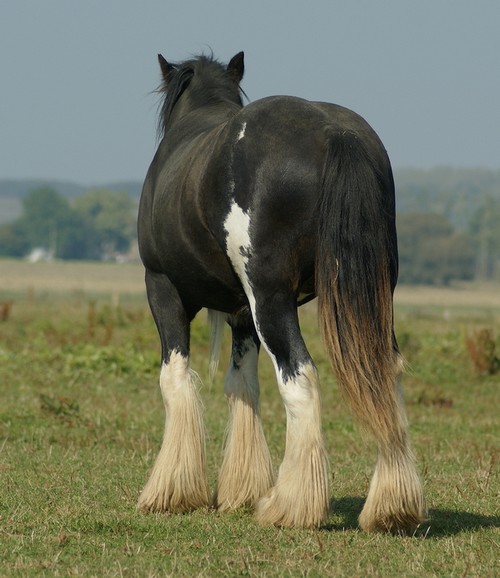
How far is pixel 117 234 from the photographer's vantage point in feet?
559

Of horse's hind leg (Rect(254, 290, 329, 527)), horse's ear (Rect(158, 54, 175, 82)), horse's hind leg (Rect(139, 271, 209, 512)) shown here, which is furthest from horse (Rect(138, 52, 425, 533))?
horse's ear (Rect(158, 54, 175, 82))

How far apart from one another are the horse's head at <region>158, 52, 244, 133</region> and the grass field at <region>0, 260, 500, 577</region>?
192 cm

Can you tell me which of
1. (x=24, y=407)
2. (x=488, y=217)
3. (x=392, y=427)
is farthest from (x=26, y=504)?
(x=488, y=217)

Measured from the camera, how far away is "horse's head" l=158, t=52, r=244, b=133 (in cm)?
700

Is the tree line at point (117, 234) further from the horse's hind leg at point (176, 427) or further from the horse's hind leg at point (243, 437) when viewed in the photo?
the horse's hind leg at point (176, 427)

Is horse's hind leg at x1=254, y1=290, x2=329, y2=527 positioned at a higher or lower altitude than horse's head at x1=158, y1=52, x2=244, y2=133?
lower

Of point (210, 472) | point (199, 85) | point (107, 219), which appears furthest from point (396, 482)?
point (107, 219)

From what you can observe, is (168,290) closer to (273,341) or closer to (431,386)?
(273,341)

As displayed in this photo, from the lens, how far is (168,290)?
6.14 m

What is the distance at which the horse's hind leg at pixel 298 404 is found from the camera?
5199 millimetres

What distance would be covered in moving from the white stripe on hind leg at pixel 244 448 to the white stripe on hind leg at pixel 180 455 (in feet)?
0.51

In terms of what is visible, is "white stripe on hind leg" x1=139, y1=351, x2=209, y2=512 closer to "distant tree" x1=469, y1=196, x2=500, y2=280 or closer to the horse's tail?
the horse's tail

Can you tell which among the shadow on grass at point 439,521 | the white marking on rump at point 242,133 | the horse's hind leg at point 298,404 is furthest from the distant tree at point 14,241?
the horse's hind leg at point 298,404

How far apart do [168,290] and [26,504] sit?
1.46 metres
